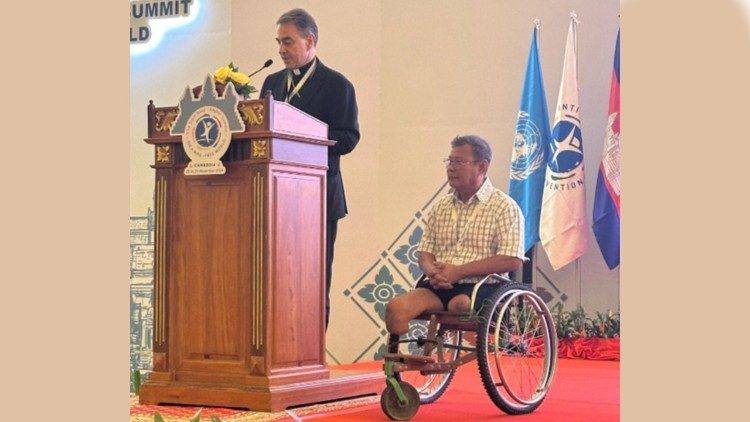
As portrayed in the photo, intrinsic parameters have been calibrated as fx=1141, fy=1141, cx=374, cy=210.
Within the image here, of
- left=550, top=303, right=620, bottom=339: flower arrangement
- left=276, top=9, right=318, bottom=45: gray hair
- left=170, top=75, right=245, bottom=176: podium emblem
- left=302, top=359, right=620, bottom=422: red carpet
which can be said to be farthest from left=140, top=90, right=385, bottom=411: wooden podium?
left=550, top=303, right=620, bottom=339: flower arrangement

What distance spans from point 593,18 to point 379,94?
1.64 meters

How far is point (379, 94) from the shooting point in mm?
8273

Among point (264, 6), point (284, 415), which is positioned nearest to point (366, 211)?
point (264, 6)

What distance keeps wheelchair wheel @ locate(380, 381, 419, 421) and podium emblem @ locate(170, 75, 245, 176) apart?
41.6 inches

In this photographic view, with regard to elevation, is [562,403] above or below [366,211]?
below

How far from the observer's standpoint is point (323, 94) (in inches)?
201

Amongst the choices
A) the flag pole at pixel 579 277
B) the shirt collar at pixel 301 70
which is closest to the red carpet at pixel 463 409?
the shirt collar at pixel 301 70

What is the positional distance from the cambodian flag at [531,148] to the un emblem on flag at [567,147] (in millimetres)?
150

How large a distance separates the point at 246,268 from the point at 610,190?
3447 mm

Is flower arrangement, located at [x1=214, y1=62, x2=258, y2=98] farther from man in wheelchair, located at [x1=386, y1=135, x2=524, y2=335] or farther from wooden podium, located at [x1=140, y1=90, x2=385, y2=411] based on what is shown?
man in wheelchair, located at [x1=386, y1=135, x2=524, y2=335]

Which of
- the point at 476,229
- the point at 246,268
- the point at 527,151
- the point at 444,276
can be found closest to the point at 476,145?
the point at 476,229

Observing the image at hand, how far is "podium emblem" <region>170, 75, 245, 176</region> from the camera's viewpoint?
14.5ft

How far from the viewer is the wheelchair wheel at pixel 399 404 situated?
165 inches

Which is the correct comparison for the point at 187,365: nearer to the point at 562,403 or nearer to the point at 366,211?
the point at 562,403
